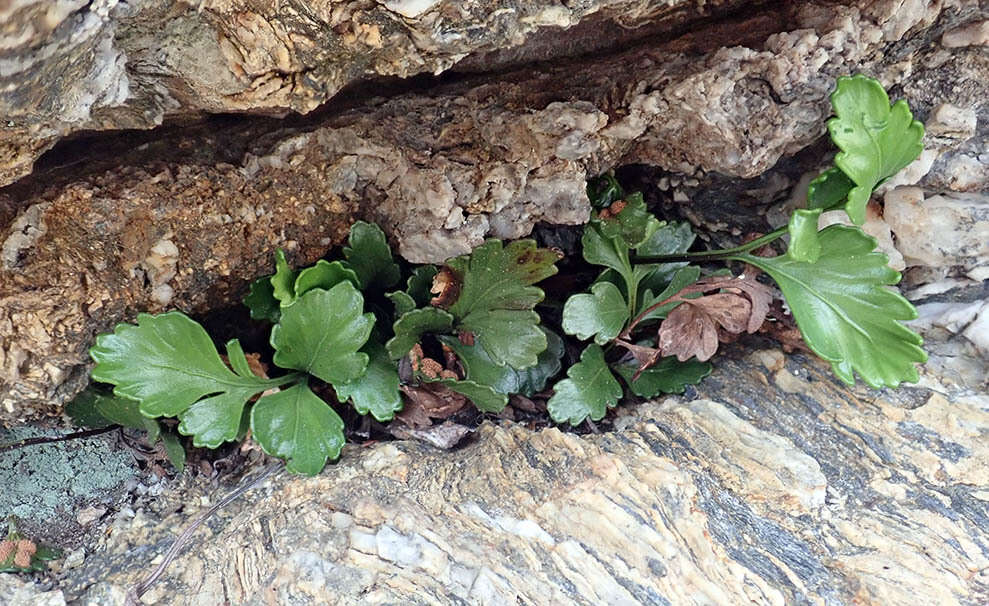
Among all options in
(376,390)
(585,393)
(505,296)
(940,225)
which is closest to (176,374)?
(376,390)

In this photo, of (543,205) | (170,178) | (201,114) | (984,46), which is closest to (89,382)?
(170,178)

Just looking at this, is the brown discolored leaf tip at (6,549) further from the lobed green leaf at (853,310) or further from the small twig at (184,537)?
the lobed green leaf at (853,310)

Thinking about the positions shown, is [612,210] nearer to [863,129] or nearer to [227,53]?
[863,129]

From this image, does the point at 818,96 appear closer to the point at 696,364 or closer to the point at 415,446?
the point at 696,364

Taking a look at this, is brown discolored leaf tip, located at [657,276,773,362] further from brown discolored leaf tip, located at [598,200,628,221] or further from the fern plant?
brown discolored leaf tip, located at [598,200,628,221]

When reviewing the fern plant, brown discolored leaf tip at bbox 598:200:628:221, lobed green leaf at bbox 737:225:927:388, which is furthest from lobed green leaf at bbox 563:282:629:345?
lobed green leaf at bbox 737:225:927:388

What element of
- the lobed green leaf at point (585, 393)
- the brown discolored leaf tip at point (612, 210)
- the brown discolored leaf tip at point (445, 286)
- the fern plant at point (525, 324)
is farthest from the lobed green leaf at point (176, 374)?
the brown discolored leaf tip at point (612, 210)
